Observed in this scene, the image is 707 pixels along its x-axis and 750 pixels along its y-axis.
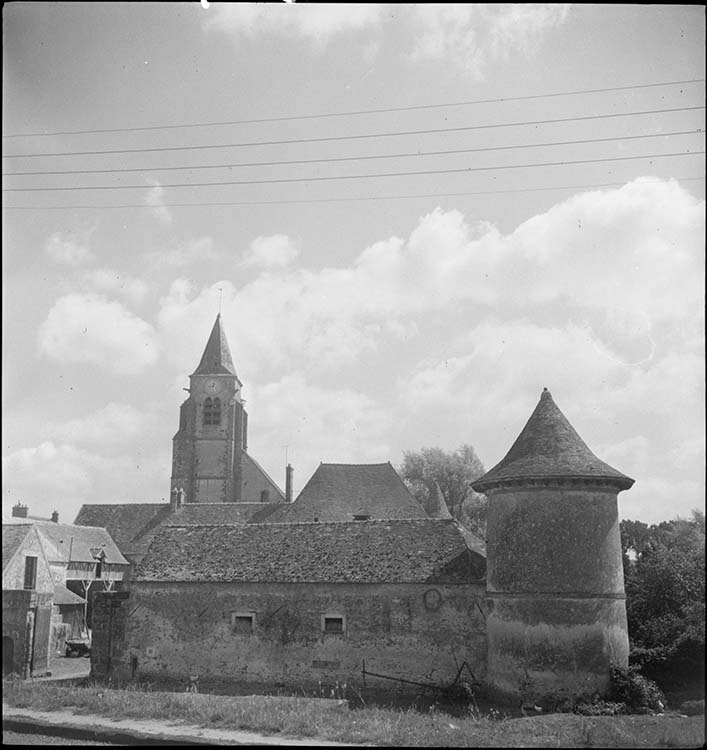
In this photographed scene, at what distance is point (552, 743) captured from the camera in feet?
50.8

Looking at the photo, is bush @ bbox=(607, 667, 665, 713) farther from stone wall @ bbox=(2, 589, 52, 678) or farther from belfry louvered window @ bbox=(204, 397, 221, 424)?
belfry louvered window @ bbox=(204, 397, 221, 424)

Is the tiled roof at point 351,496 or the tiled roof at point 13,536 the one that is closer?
the tiled roof at point 13,536

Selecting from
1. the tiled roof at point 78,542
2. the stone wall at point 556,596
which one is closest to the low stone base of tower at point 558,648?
the stone wall at point 556,596

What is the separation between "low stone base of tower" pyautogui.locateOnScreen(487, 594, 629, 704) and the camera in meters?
19.9

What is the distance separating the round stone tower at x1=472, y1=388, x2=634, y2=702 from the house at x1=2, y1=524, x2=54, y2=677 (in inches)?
531

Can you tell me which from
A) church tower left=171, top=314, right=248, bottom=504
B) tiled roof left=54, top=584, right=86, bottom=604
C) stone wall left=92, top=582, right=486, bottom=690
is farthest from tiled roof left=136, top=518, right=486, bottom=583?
church tower left=171, top=314, right=248, bottom=504

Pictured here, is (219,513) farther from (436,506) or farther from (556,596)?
(556,596)

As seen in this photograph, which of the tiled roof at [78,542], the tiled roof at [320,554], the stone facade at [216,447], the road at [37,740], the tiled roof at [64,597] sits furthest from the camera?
the stone facade at [216,447]

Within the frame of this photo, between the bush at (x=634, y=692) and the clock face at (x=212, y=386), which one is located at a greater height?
the clock face at (x=212, y=386)

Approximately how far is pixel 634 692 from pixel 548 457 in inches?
258

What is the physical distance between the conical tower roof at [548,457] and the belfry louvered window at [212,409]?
41695 mm

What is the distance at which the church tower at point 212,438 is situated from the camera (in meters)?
59.8

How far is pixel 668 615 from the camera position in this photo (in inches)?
918

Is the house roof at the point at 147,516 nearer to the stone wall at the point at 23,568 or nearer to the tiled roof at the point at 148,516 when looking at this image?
the tiled roof at the point at 148,516
